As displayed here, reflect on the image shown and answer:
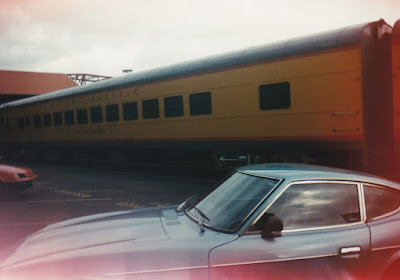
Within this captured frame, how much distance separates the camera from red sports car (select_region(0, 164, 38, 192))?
10641 mm

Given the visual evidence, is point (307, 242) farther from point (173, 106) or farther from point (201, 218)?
point (173, 106)

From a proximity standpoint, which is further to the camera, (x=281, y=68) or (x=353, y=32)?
(x=281, y=68)

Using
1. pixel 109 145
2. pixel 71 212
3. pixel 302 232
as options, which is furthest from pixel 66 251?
pixel 109 145

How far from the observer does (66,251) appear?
3.25 metres

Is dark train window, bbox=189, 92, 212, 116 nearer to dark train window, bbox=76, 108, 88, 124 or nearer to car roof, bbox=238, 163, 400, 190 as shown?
dark train window, bbox=76, 108, 88, 124

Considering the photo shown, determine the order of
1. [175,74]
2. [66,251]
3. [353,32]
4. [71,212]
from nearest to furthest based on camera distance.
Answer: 1. [66,251]
2. [71,212]
3. [353,32]
4. [175,74]

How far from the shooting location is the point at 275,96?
11430 millimetres

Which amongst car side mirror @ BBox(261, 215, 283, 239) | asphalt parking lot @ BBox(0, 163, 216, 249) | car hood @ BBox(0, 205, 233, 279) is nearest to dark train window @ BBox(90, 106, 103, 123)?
asphalt parking lot @ BBox(0, 163, 216, 249)

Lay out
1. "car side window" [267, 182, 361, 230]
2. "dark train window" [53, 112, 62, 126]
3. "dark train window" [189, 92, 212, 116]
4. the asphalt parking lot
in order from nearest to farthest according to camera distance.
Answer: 1. "car side window" [267, 182, 361, 230]
2. the asphalt parking lot
3. "dark train window" [189, 92, 212, 116]
4. "dark train window" [53, 112, 62, 126]

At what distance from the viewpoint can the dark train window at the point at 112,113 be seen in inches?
688

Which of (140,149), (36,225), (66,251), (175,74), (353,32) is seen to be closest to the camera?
(66,251)

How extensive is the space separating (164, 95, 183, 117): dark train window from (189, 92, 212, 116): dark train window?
553 millimetres

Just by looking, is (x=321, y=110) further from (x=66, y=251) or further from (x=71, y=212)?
(x=66, y=251)

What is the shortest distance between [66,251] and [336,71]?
8.28 metres
